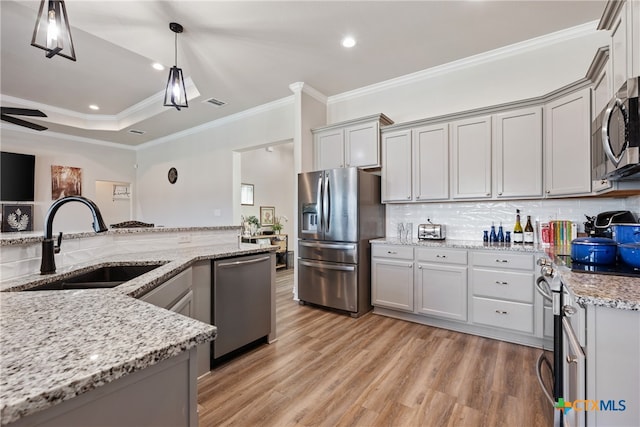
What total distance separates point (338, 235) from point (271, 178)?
4.03m

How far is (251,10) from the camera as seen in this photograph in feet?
8.22

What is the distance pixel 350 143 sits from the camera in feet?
12.5

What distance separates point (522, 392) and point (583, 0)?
312cm

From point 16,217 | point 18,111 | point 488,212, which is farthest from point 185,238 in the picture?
point 16,217

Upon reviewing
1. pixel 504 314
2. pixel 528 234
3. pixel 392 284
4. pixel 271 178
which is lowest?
pixel 504 314

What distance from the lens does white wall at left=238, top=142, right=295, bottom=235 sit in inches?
256

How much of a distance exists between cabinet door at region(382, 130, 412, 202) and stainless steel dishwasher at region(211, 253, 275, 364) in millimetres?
1737

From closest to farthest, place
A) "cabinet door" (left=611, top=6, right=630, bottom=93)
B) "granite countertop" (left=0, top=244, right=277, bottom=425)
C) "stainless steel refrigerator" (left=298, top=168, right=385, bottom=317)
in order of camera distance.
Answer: "granite countertop" (left=0, top=244, right=277, bottom=425)
"cabinet door" (left=611, top=6, right=630, bottom=93)
"stainless steel refrigerator" (left=298, top=168, right=385, bottom=317)

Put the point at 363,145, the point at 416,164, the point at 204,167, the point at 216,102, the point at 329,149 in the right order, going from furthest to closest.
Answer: the point at 204,167 → the point at 216,102 → the point at 329,149 → the point at 363,145 → the point at 416,164

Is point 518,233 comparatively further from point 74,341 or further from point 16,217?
point 16,217

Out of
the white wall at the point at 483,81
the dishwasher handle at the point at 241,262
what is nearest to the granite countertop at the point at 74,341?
the dishwasher handle at the point at 241,262

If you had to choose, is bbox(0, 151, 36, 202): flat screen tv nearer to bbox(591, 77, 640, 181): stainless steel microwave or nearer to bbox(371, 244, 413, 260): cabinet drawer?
bbox(371, 244, 413, 260): cabinet drawer

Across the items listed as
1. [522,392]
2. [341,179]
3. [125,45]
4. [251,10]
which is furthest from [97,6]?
[522,392]

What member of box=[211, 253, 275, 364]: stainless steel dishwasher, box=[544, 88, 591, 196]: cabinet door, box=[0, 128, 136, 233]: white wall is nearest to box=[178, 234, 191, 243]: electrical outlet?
box=[211, 253, 275, 364]: stainless steel dishwasher
